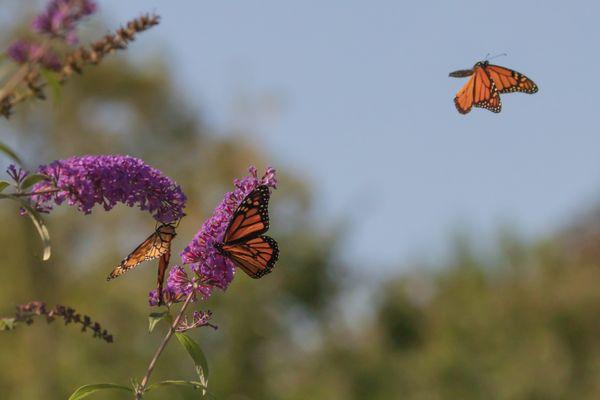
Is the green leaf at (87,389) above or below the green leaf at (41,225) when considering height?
below

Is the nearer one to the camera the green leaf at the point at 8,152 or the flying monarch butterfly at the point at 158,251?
the green leaf at the point at 8,152

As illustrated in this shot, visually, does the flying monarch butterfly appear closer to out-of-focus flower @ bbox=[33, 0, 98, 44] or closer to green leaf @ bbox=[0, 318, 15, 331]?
green leaf @ bbox=[0, 318, 15, 331]

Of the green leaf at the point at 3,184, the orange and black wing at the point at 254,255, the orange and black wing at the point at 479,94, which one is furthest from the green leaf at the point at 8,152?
the orange and black wing at the point at 479,94

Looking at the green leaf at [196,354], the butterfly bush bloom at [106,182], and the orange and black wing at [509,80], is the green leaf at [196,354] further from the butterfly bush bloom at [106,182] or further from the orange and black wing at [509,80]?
the orange and black wing at [509,80]

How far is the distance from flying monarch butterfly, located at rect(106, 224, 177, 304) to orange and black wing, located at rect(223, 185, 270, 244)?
0.22 metres

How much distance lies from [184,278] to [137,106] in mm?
20538

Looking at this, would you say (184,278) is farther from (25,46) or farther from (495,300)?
(495,300)

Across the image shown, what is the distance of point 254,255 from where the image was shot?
3.28 meters

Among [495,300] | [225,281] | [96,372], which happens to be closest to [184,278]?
[225,281]

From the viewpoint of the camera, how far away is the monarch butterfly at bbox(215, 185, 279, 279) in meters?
2.99

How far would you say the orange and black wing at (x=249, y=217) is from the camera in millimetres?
3008

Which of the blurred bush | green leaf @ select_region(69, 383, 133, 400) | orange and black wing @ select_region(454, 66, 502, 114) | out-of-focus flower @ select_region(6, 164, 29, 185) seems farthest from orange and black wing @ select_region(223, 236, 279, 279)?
the blurred bush

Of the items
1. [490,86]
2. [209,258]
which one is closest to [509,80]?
[490,86]

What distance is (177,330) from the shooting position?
306cm
